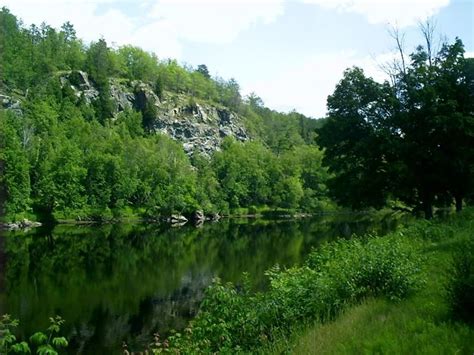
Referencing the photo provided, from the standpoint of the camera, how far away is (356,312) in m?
9.16

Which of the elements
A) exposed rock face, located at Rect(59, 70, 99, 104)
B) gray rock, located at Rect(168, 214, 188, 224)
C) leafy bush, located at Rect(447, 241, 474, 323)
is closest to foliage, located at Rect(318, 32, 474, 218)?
leafy bush, located at Rect(447, 241, 474, 323)

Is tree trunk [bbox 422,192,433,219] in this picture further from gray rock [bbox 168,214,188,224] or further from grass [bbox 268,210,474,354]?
gray rock [bbox 168,214,188,224]

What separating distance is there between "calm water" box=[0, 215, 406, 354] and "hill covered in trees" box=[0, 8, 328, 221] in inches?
555

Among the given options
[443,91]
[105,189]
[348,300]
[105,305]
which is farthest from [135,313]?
[105,189]

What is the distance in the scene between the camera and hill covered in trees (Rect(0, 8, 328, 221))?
85.7 metres

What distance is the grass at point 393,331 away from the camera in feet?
22.7

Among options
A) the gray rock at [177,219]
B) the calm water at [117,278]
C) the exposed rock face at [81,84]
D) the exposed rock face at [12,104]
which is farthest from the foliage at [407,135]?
the exposed rock face at [81,84]

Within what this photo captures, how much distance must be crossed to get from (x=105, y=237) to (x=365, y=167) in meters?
37.7

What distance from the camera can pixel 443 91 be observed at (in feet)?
88.7

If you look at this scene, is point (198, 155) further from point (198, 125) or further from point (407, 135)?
point (407, 135)

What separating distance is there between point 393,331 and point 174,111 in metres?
158

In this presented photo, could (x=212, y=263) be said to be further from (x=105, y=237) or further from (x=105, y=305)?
(x=105, y=237)

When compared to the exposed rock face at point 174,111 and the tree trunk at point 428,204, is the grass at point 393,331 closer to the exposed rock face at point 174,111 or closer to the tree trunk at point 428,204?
the tree trunk at point 428,204

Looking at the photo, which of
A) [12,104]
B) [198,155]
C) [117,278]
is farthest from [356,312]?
[198,155]
